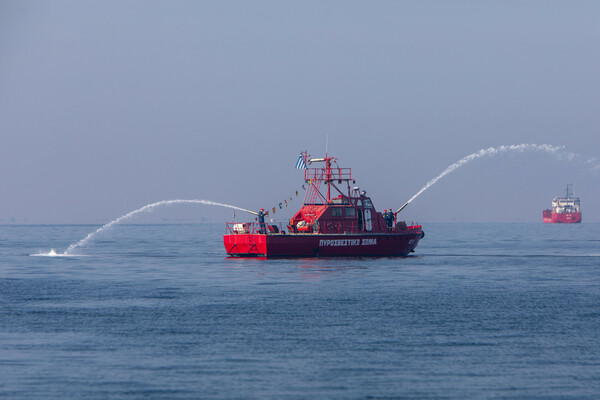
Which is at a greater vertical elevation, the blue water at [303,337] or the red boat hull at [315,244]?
the red boat hull at [315,244]

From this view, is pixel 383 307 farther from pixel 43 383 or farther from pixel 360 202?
pixel 360 202

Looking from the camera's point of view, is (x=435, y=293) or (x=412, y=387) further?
(x=435, y=293)

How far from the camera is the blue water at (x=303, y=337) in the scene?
72.4 ft

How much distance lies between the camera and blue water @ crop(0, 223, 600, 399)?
22078 mm

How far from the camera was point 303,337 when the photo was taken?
96.6ft

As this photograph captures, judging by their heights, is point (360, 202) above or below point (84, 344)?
above

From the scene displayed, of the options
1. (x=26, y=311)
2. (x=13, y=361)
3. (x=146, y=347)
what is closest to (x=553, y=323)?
(x=146, y=347)

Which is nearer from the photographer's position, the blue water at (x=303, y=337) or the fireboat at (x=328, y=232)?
the blue water at (x=303, y=337)

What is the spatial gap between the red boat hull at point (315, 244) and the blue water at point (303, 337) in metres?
6.51

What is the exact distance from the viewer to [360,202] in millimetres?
64562

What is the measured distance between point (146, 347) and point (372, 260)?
41178 mm

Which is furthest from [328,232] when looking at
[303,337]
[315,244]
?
[303,337]

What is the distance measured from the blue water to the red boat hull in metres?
6.51

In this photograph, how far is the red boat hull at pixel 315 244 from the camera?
203 ft
